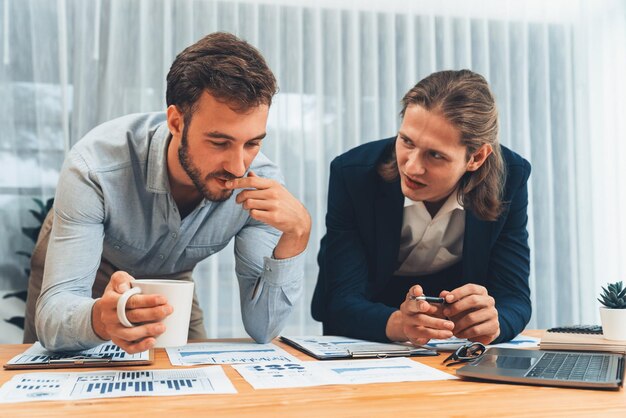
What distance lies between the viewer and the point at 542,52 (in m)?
3.34

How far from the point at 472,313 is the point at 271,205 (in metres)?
0.48

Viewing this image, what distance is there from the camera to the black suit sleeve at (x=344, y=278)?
140 centimetres

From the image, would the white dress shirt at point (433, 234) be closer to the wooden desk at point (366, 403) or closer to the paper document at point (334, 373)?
the paper document at point (334, 373)

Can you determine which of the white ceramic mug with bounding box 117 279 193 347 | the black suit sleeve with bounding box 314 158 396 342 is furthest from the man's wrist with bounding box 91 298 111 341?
the black suit sleeve with bounding box 314 158 396 342

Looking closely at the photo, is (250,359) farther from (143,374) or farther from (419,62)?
(419,62)

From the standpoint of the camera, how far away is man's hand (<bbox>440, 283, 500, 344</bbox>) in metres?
1.29

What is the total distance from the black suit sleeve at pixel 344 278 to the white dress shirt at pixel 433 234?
14 cm

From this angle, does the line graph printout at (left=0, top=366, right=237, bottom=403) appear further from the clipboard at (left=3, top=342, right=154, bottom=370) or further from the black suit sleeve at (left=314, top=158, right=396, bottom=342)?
the black suit sleeve at (left=314, top=158, right=396, bottom=342)

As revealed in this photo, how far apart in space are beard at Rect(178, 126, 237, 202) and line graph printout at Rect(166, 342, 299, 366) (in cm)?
32

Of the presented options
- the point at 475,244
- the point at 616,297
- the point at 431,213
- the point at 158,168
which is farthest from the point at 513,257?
the point at 158,168

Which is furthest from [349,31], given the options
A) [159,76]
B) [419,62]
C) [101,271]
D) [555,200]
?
[101,271]

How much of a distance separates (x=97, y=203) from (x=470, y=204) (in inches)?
36.2

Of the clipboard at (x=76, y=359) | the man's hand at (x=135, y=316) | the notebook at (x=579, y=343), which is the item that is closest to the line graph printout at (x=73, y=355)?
the clipboard at (x=76, y=359)

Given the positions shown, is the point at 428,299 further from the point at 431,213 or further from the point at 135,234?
the point at 135,234
